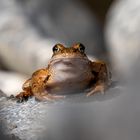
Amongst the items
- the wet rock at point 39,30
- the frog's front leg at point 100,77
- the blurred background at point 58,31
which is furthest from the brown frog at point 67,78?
the wet rock at point 39,30

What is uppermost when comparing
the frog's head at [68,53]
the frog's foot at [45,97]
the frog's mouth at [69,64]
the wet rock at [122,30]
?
the wet rock at [122,30]

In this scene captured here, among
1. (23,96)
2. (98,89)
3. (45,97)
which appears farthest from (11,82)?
(98,89)

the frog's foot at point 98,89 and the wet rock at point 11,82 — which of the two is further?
the wet rock at point 11,82

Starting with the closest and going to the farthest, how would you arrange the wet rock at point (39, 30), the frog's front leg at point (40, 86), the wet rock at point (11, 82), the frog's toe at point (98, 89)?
the frog's toe at point (98, 89)
the frog's front leg at point (40, 86)
the wet rock at point (11, 82)
the wet rock at point (39, 30)

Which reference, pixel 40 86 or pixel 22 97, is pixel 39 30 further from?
pixel 22 97

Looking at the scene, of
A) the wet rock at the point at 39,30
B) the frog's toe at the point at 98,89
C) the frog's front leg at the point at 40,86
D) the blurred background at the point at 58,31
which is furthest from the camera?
the wet rock at the point at 39,30

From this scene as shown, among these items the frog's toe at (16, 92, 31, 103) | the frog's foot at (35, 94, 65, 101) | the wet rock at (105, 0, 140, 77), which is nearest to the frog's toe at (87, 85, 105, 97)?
the frog's foot at (35, 94, 65, 101)

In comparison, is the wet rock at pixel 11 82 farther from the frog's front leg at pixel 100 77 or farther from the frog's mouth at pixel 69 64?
the frog's mouth at pixel 69 64
